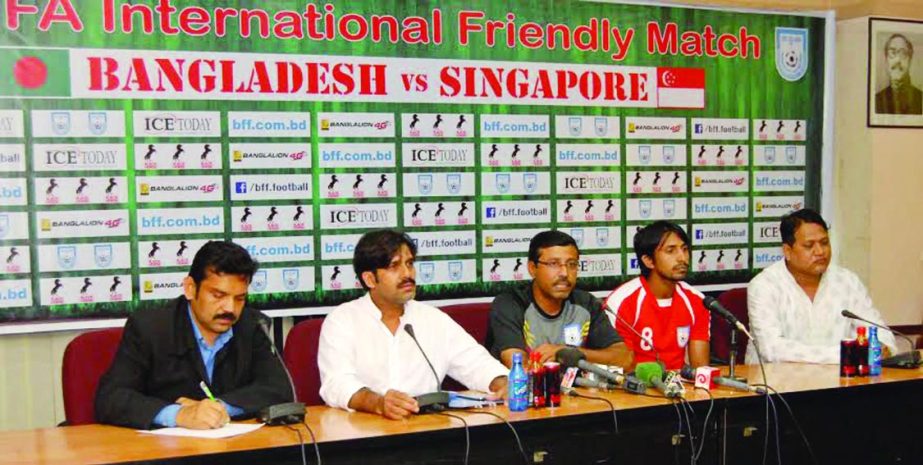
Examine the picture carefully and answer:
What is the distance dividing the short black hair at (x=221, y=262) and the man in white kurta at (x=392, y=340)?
1.43 ft

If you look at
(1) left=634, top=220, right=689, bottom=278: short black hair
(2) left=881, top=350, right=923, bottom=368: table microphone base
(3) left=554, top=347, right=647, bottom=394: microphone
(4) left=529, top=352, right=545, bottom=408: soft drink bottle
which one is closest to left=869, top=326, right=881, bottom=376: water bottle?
(2) left=881, top=350, right=923, bottom=368: table microphone base

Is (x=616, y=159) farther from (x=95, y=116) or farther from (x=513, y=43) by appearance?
(x=95, y=116)

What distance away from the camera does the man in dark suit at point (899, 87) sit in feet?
18.6

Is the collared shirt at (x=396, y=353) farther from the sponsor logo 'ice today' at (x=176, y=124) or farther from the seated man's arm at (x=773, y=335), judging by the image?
the seated man's arm at (x=773, y=335)

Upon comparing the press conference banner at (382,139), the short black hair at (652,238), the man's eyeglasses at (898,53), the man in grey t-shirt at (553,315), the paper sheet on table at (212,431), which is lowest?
the paper sheet on table at (212,431)

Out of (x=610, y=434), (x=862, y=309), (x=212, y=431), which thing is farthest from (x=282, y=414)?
(x=862, y=309)

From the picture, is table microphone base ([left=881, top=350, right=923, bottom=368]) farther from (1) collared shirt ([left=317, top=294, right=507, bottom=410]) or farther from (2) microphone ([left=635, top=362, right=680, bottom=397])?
(1) collared shirt ([left=317, top=294, right=507, bottom=410])

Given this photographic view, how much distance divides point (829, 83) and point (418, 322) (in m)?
3.14

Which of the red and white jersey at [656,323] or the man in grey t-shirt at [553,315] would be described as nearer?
the man in grey t-shirt at [553,315]

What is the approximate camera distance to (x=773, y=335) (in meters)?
4.47

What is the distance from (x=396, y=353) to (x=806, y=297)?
2043 mm

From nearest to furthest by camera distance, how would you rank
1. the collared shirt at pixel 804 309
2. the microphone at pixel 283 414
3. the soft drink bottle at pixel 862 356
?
the microphone at pixel 283 414 → the soft drink bottle at pixel 862 356 → the collared shirt at pixel 804 309

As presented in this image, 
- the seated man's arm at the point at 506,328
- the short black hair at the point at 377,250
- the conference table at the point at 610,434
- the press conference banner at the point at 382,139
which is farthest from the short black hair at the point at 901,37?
the short black hair at the point at 377,250

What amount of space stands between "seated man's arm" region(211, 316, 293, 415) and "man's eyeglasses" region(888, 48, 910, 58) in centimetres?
398
